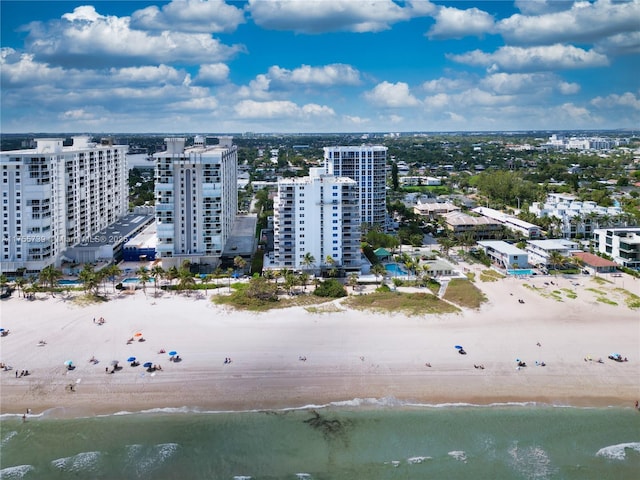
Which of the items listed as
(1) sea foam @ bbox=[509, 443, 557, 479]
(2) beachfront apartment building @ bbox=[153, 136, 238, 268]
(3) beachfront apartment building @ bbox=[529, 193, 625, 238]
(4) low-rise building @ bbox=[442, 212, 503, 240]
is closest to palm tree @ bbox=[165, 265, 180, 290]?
(2) beachfront apartment building @ bbox=[153, 136, 238, 268]

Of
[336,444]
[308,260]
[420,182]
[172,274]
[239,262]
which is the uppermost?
[420,182]

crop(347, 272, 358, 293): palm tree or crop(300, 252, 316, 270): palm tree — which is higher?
crop(300, 252, 316, 270): palm tree

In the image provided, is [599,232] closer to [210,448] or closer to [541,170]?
[210,448]

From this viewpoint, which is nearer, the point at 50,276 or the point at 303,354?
the point at 303,354

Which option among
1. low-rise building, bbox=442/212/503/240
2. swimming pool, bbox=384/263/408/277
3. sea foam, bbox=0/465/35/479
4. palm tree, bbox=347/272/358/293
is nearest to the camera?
sea foam, bbox=0/465/35/479

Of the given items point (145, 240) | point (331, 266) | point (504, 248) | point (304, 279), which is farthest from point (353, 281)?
point (145, 240)

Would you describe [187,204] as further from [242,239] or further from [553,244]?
[553,244]

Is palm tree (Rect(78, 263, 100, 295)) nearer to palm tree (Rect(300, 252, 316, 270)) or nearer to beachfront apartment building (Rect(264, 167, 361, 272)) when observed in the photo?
beachfront apartment building (Rect(264, 167, 361, 272))
